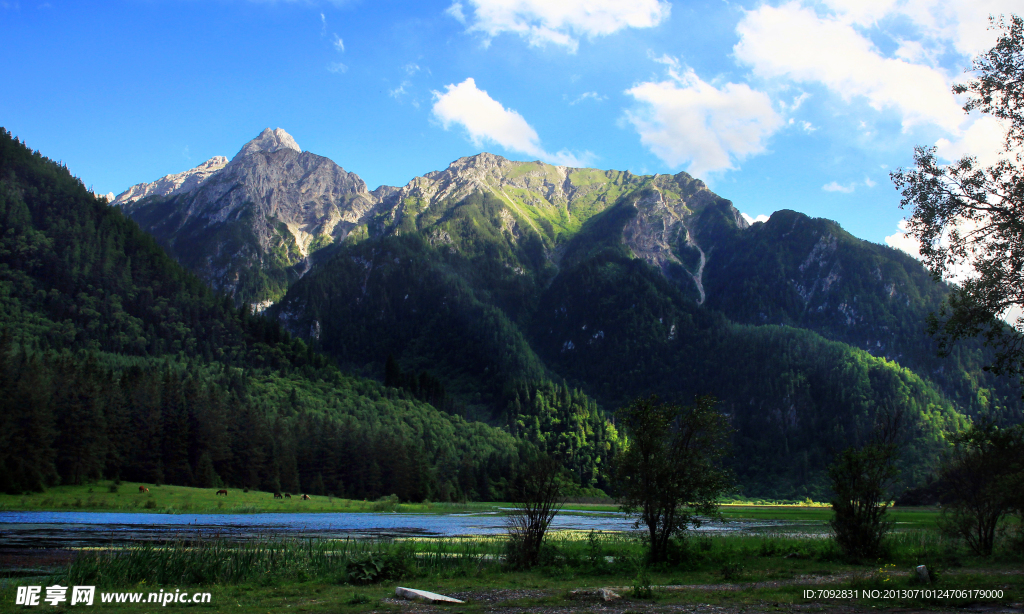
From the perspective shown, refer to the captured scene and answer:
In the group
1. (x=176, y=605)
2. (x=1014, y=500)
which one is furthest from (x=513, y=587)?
(x=1014, y=500)

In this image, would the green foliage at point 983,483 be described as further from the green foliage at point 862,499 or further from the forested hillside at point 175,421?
the forested hillside at point 175,421

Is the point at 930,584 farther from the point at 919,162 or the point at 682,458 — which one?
the point at 919,162

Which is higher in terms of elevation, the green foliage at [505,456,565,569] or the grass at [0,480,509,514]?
the green foliage at [505,456,565,569]

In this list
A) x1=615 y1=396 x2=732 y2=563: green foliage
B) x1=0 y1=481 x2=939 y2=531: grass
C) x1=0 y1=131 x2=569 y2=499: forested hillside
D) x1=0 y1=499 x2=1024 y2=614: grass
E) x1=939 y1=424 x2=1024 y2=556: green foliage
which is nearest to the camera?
x1=0 y1=499 x2=1024 y2=614: grass

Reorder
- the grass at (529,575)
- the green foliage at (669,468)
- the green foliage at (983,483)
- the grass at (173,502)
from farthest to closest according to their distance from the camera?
the grass at (173,502) → the green foliage at (983,483) → the green foliage at (669,468) → the grass at (529,575)

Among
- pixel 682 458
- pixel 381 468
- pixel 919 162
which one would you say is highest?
pixel 919 162

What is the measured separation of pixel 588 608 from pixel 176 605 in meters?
15.5

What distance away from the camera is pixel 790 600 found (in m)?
22.3

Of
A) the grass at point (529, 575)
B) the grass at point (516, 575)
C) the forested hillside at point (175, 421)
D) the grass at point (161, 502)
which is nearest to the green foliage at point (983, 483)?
the grass at point (529, 575)

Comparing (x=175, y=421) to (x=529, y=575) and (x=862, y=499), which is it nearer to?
(x=529, y=575)

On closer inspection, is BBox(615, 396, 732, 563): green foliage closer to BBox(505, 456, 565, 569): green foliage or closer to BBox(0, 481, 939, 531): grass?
BBox(505, 456, 565, 569): green foliage

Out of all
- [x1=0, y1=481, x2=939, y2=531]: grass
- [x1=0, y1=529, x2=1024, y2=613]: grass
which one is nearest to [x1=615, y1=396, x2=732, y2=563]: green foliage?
[x1=0, y1=529, x2=1024, y2=613]: grass

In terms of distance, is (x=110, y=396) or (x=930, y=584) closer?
(x=930, y=584)

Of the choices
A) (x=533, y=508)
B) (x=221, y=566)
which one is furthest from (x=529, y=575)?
(x=221, y=566)
